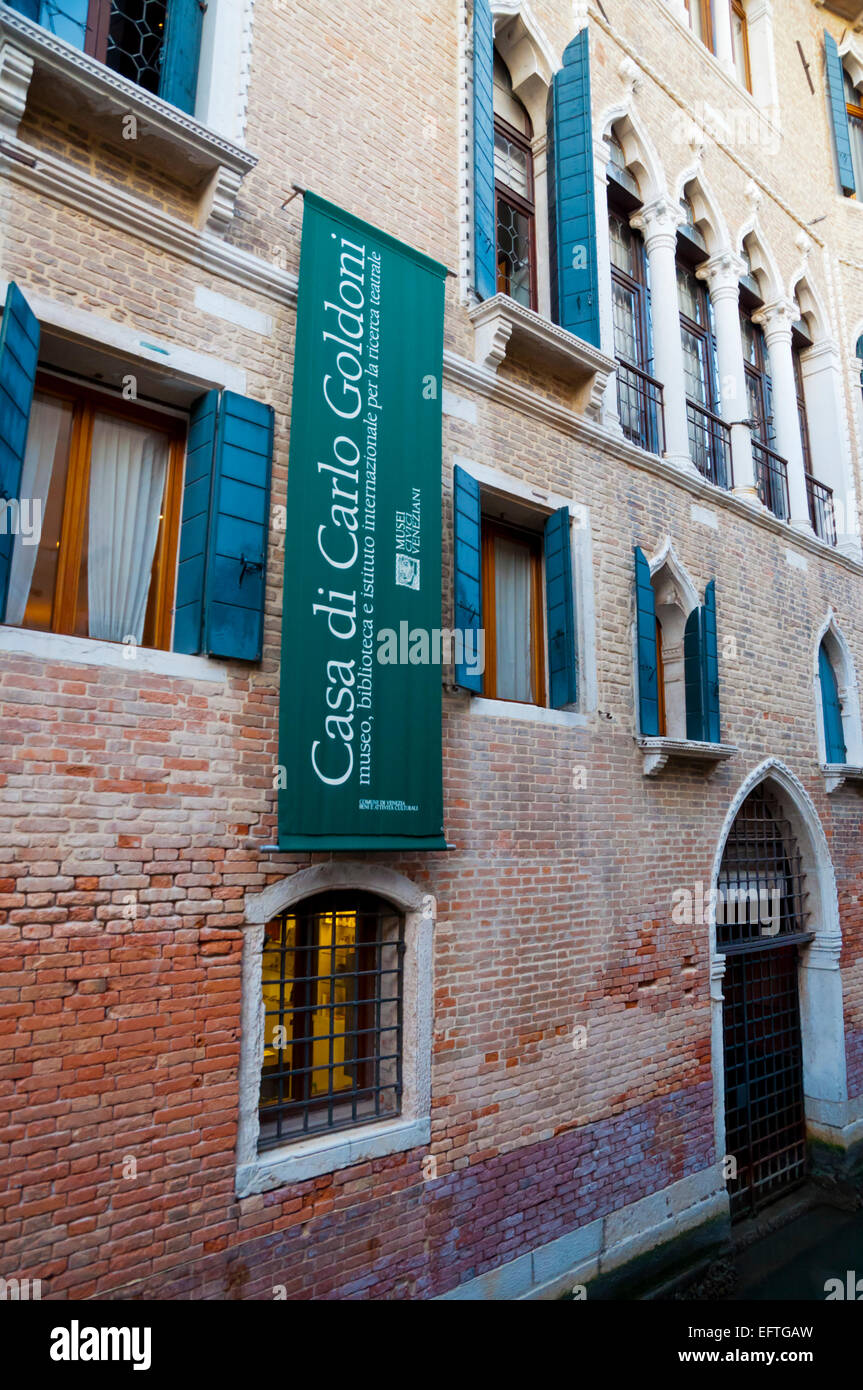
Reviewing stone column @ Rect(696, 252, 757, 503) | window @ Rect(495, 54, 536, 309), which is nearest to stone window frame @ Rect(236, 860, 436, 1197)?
window @ Rect(495, 54, 536, 309)

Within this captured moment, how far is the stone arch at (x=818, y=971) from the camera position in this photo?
27.9 feet

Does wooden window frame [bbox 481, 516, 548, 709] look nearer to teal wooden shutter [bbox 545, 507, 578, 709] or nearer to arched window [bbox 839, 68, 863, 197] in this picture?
teal wooden shutter [bbox 545, 507, 578, 709]

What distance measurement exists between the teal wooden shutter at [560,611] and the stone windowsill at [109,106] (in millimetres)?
3204

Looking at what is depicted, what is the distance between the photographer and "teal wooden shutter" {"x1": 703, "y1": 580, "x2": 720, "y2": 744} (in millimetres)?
7398

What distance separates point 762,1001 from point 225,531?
283 inches

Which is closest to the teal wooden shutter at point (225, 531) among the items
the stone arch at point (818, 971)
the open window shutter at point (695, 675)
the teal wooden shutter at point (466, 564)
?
the teal wooden shutter at point (466, 564)

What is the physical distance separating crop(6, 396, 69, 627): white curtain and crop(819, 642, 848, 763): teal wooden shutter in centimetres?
843

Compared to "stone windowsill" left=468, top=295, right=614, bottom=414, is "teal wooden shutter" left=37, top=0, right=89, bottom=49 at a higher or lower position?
higher

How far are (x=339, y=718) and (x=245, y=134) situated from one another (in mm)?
3627

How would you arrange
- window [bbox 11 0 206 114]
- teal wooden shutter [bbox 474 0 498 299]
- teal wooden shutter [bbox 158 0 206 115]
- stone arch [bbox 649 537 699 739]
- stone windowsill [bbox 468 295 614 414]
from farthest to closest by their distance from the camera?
stone arch [bbox 649 537 699 739]
teal wooden shutter [bbox 474 0 498 299]
stone windowsill [bbox 468 295 614 414]
teal wooden shutter [bbox 158 0 206 115]
window [bbox 11 0 206 114]

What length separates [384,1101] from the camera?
494 cm

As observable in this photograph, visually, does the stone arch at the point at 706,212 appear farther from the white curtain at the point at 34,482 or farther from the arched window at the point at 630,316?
the white curtain at the point at 34,482
